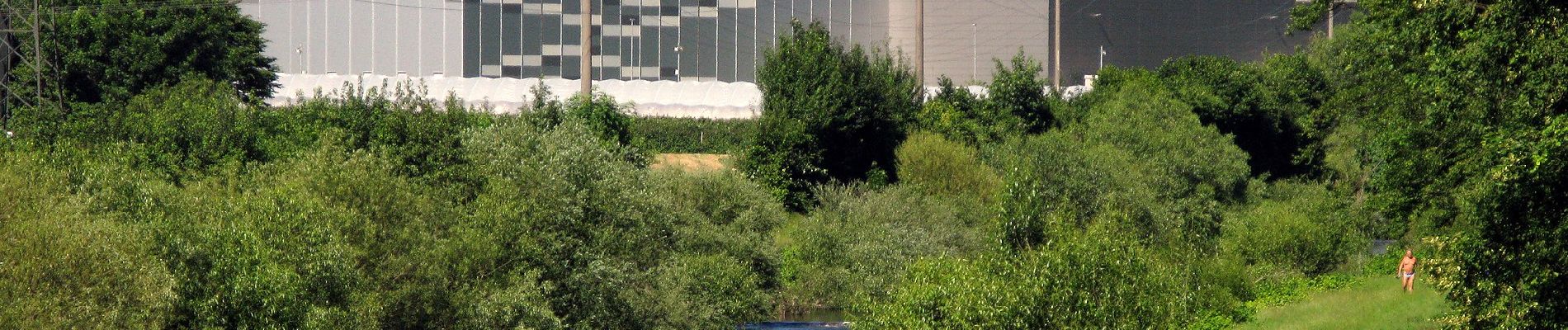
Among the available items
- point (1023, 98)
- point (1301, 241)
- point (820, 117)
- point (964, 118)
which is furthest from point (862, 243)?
point (1023, 98)

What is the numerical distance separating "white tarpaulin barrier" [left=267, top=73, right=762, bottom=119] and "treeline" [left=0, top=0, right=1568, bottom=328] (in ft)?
30.6

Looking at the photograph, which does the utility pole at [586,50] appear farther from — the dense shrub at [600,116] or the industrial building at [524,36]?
the industrial building at [524,36]

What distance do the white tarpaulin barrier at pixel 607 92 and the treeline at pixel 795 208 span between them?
30.6ft

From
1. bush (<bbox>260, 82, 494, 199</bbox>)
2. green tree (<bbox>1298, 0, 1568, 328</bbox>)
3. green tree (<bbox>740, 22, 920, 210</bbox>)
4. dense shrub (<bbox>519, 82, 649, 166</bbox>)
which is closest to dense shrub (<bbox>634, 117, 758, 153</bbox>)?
green tree (<bbox>740, 22, 920, 210</bbox>)

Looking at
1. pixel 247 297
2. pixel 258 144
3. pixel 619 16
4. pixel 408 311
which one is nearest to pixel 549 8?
pixel 619 16

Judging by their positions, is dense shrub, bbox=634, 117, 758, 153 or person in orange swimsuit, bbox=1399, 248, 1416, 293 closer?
person in orange swimsuit, bbox=1399, 248, 1416, 293

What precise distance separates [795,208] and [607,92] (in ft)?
58.7

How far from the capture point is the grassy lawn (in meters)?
36.6

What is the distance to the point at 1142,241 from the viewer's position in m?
47.1

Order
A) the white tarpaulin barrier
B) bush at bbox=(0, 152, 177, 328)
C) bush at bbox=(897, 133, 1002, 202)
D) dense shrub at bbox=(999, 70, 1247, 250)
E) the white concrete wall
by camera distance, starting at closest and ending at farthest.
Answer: bush at bbox=(0, 152, 177, 328)
dense shrub at bbox=(999, 70, 1247, 250)
bush at bbox=(897, 133, 1002, 202)
the white tarpaulin barrier
the white concrete wall

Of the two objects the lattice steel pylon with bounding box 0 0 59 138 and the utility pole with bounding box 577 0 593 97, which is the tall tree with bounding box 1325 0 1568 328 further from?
the lattice steel pylon with bounding box 0 0 59 138

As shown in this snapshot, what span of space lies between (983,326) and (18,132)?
29.5 meters

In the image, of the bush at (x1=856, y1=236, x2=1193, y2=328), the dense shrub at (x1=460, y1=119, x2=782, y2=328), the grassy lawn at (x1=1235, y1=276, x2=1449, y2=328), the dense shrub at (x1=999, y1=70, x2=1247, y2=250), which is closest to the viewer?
the bush at (x1=856, y1=236, x2=1193, y2=328)

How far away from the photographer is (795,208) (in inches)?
2404
